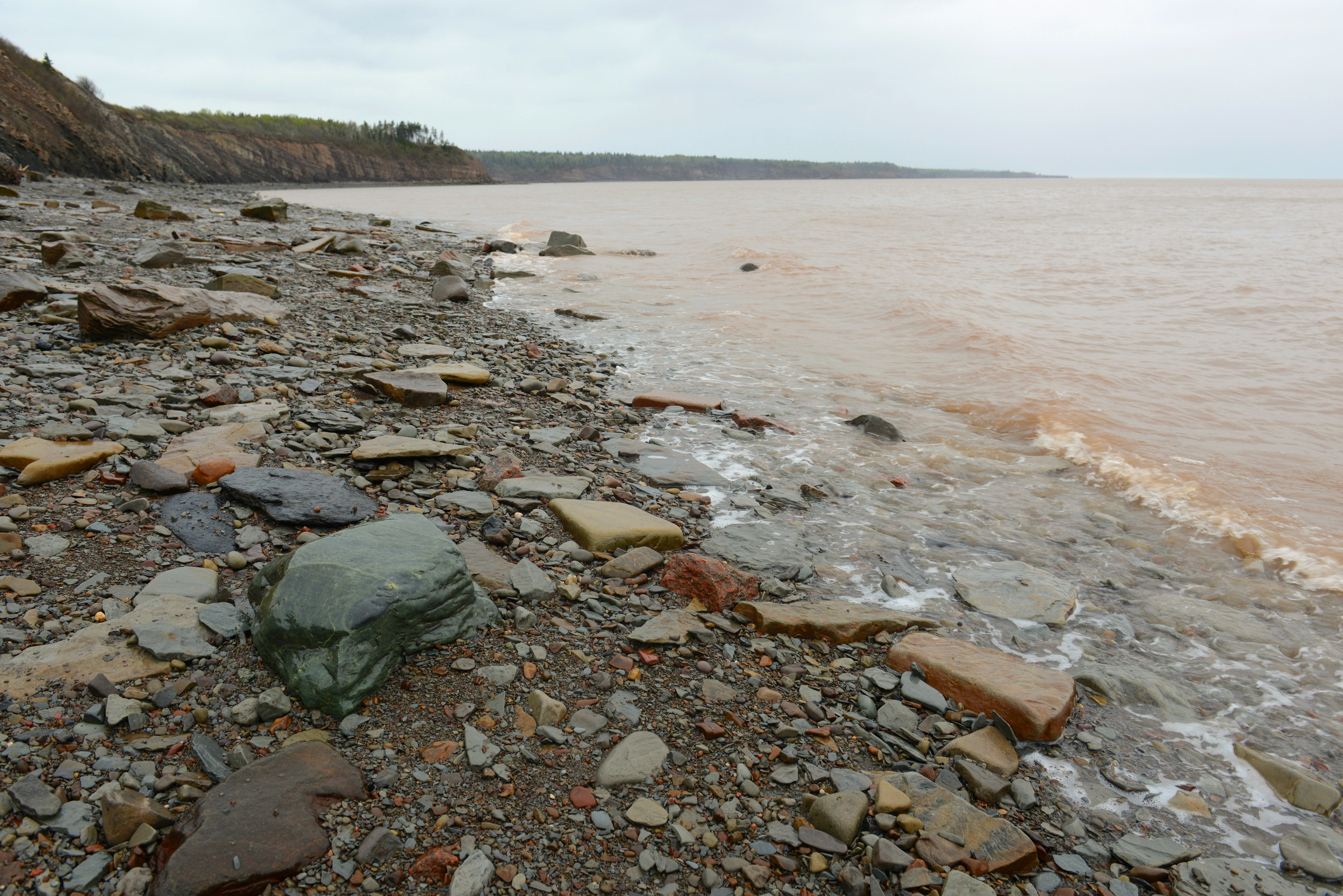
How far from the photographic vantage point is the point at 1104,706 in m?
2.92

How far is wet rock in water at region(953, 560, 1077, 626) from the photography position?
3.59 meters

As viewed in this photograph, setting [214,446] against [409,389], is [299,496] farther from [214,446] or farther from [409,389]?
[409,389]

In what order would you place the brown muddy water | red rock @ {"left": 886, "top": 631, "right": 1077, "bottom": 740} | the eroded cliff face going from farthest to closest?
the eroded cliff face < the brown muddy water < red rock @ {"left": 886, "top": 631, "right": 1077, "bottom": 740}

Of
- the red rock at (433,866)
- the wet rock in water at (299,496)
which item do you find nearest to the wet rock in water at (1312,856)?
the red rock at (433,866)

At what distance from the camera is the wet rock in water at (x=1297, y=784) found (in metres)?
2.44

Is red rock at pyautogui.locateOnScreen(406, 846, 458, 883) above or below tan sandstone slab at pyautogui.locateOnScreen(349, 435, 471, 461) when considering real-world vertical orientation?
below

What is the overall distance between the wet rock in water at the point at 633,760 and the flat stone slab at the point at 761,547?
1.41 metres

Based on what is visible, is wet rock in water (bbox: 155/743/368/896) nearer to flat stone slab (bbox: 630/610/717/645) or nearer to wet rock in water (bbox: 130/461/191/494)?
flat stone slab (bbox: 630/610/717/645)

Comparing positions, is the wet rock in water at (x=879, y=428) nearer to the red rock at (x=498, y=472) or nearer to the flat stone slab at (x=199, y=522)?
the red rock at (x=498, y=472)

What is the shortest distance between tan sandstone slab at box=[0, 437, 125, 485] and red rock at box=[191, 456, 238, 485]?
482 mm

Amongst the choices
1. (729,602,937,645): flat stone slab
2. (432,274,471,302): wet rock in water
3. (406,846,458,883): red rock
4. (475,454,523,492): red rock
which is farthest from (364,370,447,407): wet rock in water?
(432,274,471,302): wet rock in water

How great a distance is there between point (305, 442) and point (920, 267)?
58.0 ft

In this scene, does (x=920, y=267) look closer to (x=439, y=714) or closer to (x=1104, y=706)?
(x=1104, y=706)

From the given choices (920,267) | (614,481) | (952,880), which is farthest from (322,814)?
(920,267)
